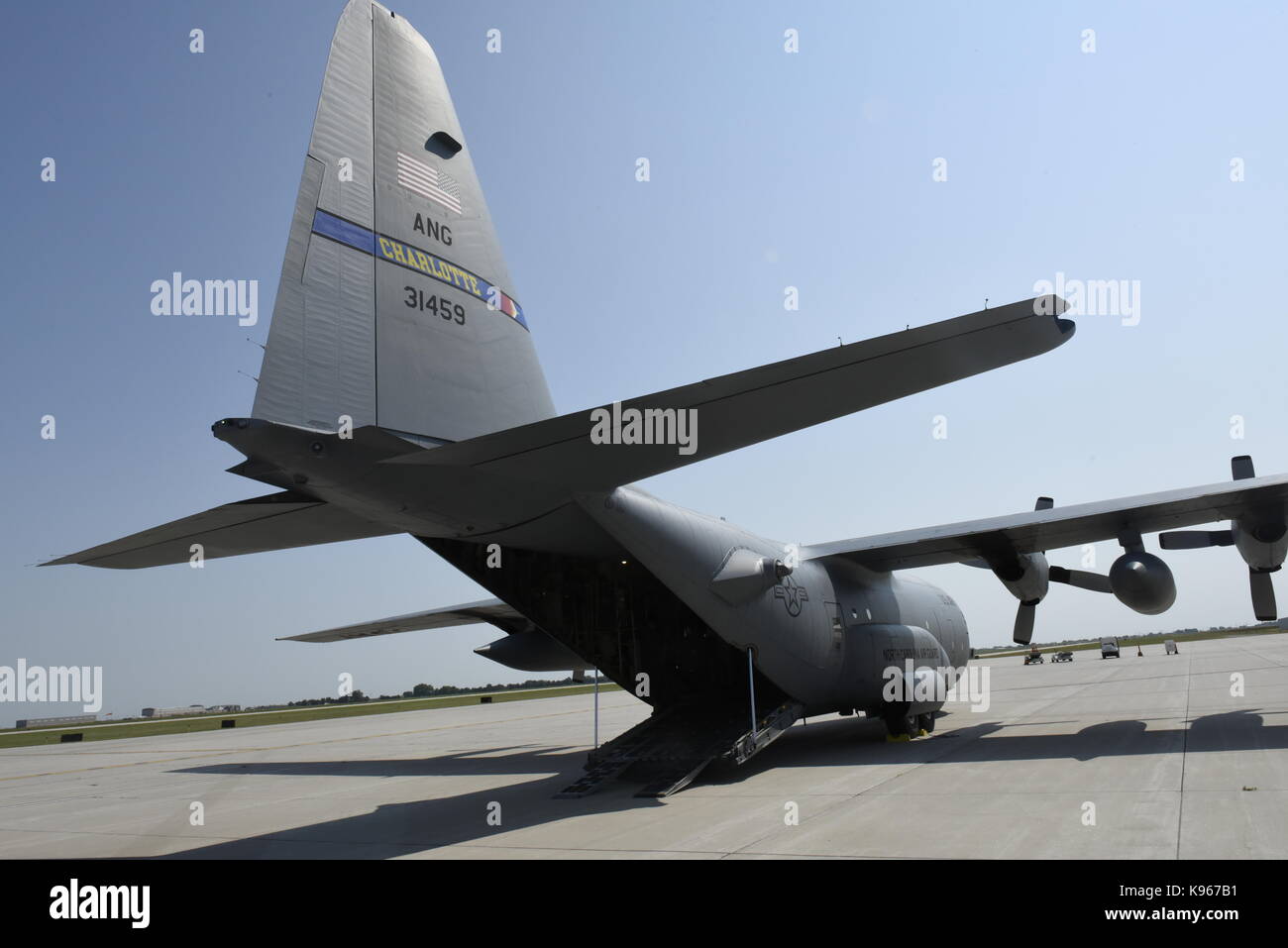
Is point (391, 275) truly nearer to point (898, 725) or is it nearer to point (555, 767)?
point (555, 767)

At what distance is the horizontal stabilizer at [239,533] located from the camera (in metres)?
8.09

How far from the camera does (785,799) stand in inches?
340

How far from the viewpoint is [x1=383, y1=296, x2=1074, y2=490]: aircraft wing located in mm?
5859

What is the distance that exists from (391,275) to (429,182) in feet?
3.74

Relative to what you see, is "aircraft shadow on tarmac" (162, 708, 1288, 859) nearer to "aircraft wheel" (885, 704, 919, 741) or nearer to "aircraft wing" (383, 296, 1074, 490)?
"aircraft wheel" (885, 704, 919, 741)

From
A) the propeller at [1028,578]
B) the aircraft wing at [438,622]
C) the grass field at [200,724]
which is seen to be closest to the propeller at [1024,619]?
the propeller at [1028,578]

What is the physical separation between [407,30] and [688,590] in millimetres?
6505

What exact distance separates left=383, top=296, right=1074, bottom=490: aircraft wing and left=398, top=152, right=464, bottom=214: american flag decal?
100 inches

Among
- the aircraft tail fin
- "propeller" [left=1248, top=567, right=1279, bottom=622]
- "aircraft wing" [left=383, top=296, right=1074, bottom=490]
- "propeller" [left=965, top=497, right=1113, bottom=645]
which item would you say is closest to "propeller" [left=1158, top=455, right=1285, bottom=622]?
"propeller" [left=1248, top=567, right=1279, bottom=622]

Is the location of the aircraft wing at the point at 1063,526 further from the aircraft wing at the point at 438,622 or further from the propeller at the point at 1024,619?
the aircraft wing at the point at 438,622

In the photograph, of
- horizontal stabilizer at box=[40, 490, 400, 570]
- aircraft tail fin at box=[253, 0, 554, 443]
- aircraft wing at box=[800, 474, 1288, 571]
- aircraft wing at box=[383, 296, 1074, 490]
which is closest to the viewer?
aircraft wing at box=[383, 296, 1074, 490]
